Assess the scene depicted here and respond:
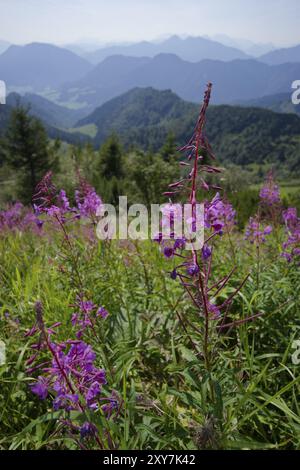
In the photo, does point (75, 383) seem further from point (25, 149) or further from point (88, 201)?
point (25, 149)

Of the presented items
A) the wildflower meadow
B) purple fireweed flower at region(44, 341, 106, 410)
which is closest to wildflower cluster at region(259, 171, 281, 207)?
the wildflower meadow

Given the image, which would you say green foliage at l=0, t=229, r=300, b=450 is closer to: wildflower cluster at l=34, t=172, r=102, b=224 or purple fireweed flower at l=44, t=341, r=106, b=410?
purple fireweed flower at l=44, t=341, r=106, b=410

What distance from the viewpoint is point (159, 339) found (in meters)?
3.13

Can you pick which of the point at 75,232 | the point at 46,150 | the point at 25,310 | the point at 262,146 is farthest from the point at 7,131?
the point at 262,146

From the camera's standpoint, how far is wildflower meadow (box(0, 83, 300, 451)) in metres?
1.89

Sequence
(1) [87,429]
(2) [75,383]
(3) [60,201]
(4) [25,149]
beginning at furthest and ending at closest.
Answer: (4) [25,149] < (3) [60,201] < (2) [75,383] < (1) [87,429]

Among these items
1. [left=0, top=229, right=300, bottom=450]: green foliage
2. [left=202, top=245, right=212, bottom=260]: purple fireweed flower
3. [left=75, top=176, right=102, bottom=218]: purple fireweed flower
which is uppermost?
[left=75, top=176, right=102, bottom=218]: purple fireweed flower

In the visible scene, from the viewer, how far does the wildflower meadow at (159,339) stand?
1.89 meters

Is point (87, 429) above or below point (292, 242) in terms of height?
below

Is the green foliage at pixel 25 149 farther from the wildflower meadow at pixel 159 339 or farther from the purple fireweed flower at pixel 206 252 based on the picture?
the purple fireweed flower at pixel 206 252

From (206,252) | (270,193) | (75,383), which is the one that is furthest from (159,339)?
(270,193)

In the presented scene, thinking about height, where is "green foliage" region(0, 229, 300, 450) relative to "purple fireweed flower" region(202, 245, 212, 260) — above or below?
below

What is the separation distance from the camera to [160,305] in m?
3.59

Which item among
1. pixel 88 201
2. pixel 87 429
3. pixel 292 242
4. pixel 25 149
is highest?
pixel 25 149
